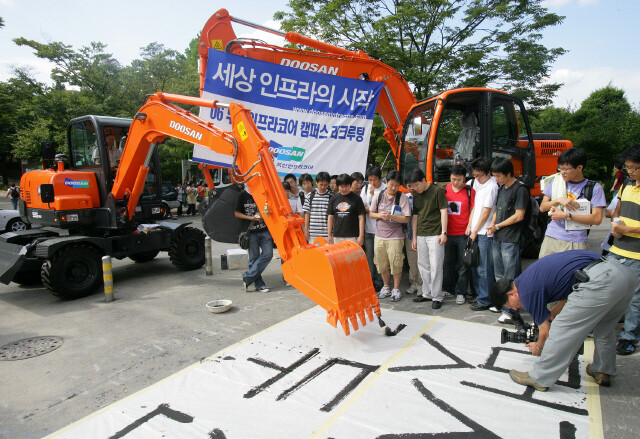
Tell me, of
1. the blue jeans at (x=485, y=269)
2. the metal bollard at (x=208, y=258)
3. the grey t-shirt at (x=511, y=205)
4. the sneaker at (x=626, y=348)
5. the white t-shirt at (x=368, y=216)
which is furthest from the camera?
the metal bollard at (x=208, y=258)

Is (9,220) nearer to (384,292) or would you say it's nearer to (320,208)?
(320,208)

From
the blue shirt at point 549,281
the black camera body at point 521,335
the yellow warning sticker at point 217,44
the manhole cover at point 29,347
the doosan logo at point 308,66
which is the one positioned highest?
the yellow warning sticker at point 217,44

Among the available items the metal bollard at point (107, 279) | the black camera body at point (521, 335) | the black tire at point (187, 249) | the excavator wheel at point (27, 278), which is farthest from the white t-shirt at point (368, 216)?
the excavator wheel at point (27, 278)

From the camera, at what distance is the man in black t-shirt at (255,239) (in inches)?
230

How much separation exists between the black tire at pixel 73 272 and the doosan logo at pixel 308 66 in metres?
4.33

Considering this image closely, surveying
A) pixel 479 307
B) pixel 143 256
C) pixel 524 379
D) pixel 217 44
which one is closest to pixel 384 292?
pixel 479 307

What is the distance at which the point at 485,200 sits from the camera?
15.3ft

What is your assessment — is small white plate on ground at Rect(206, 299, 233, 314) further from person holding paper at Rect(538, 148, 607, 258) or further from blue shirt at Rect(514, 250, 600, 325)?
person holding paper at Rect(538, 148, 607, 258)

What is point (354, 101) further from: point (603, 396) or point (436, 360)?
point (603, 396)

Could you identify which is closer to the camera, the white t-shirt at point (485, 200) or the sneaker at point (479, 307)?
the white t-shirt at point (485, 200)

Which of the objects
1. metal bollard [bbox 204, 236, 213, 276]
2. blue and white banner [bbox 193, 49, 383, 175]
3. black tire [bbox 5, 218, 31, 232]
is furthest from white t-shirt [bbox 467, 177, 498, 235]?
black tire [bbox 5, 218, 31, 232]

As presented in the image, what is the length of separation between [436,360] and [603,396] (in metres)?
1.26

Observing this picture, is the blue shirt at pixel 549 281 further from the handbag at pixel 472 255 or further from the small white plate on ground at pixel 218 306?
the small white plate on ground at pixel 218 306

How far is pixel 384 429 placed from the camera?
2572mm
